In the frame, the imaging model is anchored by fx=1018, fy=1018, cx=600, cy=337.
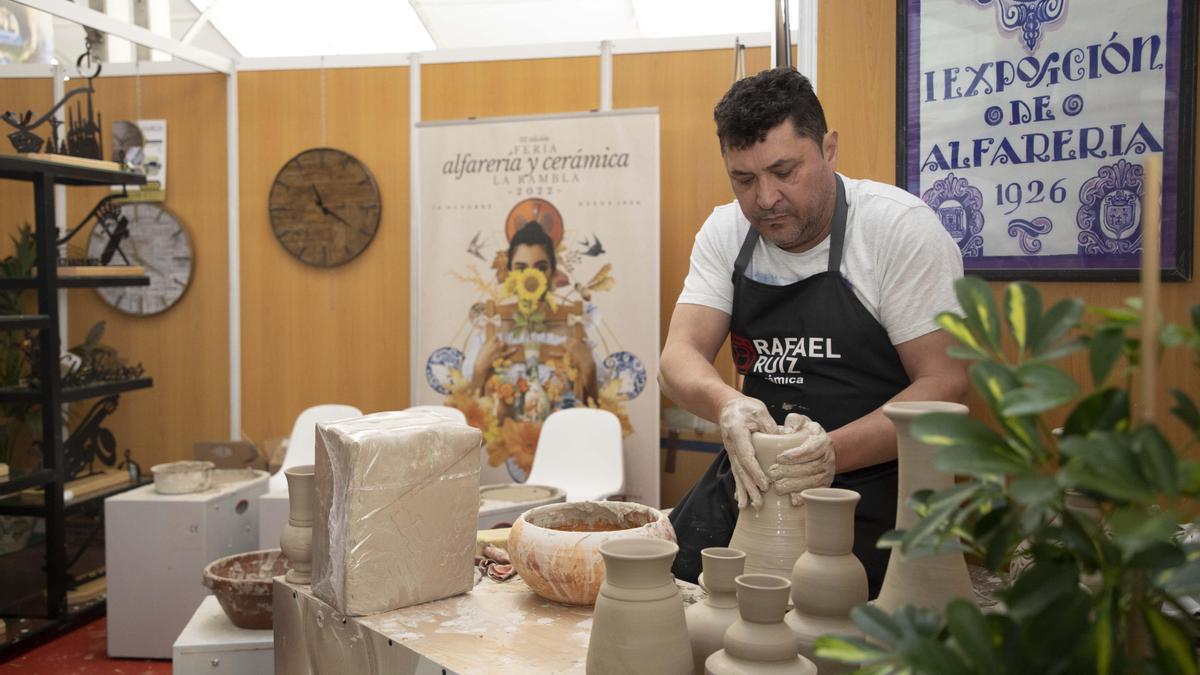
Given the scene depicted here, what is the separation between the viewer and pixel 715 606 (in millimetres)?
1487

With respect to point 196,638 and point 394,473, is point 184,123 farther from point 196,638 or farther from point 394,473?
point 394,473

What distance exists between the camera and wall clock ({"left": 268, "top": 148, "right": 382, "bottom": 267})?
5.23 meters

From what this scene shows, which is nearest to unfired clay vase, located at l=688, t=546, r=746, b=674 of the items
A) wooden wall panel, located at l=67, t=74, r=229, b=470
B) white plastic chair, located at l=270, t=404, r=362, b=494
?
white plastic chair, located at l=270, t=404, r=362, b=494

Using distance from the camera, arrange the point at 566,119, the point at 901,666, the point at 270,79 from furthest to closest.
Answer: the point at 270,79 → the point at 566,119 → the point at 901,666

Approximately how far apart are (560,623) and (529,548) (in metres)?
0.15

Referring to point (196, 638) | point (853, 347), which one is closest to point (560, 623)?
point (853, 347)

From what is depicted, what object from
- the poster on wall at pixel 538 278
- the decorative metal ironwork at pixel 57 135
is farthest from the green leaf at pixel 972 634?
the decorative metal ironwork at pixel 57 135

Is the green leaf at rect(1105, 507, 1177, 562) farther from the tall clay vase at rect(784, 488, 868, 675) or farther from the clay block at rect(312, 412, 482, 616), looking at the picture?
the clay block at rect(312, 412, 482, 616)

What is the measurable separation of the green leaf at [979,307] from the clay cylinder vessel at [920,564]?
411 millimetres

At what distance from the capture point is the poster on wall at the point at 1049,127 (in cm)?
214

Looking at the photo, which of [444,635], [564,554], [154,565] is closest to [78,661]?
[154,565]

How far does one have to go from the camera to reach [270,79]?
5309mm

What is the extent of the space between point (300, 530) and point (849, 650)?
4.78 feet

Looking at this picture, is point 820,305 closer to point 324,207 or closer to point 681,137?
point 681,137
